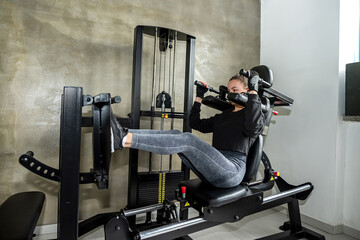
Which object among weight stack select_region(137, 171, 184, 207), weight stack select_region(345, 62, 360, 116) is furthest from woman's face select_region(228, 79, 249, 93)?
weight stack select_region(345, 62, 360, 116)

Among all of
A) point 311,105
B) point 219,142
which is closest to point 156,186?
point 219,142

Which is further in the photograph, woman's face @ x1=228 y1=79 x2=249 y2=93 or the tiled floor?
the tiled floor

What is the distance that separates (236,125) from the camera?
1.92 metres

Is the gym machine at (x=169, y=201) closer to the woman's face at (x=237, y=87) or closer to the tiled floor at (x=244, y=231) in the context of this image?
the woman's face at (x=237, y=87)

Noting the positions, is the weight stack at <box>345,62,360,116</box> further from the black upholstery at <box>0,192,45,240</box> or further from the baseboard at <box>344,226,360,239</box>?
the black upholstery at <box>0,192,45,240</box>

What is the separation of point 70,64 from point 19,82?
18.7 inches

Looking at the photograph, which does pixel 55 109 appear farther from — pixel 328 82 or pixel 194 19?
pixel 328 82

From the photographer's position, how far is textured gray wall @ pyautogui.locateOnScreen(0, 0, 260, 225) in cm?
215

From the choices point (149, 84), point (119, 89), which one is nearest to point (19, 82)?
point (119, 89)

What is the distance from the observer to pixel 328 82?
8.05 ft

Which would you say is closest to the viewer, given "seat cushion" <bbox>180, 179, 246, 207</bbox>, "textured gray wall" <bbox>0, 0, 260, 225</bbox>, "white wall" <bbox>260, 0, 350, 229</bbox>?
"seat cushion" <bbox>180, 179, 246, 207</bbox>

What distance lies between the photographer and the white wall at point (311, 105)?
2.37 m

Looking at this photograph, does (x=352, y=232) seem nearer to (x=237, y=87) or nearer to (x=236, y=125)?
(x=236, y=125)

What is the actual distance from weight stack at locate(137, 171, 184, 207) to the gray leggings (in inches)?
27.0
